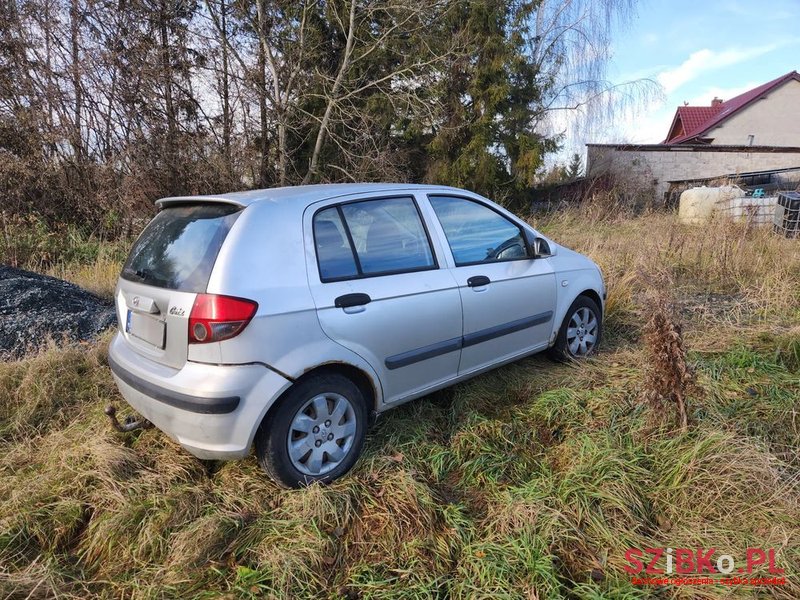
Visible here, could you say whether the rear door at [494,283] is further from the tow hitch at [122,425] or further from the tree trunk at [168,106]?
the tree trunk at [168,106]

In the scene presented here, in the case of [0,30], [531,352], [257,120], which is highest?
[0,30]

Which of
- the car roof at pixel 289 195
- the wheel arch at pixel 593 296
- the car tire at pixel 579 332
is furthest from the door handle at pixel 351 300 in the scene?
the wheel arch at pixel 593 296

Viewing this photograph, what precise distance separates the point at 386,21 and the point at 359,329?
1179 centimetres

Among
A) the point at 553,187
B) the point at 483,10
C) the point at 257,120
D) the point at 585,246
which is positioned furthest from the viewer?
the point at 553,187

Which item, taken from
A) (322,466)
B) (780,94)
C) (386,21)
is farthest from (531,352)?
(780,94)

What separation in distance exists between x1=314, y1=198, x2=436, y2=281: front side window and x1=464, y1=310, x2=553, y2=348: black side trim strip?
57cm

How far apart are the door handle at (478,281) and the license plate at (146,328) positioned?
5.97 ft

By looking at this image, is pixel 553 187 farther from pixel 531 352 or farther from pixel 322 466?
pixel 322 466

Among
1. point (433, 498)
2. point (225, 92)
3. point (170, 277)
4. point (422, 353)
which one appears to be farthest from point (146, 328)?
point (225, 92)

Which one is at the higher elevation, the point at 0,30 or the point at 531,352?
the point at 0,30

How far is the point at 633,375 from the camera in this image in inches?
141

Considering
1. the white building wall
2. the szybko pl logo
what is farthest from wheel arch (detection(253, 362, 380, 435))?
the white building wall

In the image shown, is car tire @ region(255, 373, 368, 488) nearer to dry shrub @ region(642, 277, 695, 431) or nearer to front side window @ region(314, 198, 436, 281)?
front side window @ region(314, 198, 436, 281)

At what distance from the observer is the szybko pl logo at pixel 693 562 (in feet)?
6.44
